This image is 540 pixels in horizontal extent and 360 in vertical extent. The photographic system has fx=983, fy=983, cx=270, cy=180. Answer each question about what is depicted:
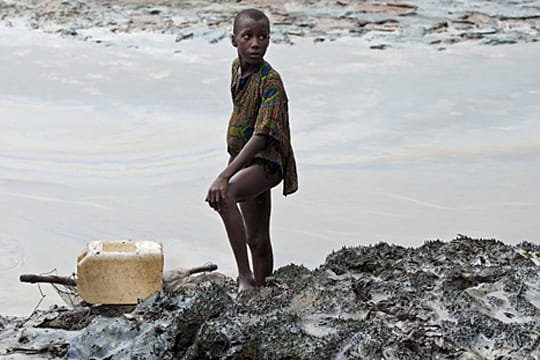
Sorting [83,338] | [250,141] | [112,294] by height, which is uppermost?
[250,141]

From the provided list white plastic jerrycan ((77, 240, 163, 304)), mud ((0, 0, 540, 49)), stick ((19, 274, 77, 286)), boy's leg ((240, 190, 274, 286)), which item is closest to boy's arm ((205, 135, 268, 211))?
boy's leg ((240, 190, 274, 286))

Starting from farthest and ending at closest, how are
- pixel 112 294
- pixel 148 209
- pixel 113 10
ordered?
pixel 113 10 < pixel 148 209 < pixel 112 294

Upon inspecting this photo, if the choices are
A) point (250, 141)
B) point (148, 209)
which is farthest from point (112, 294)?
point (148, 209)

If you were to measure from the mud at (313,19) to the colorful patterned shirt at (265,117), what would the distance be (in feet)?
17.7

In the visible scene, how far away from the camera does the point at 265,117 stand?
2.88 meters

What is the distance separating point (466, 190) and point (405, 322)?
2.96m

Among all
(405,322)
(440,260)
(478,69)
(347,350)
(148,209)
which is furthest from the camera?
(478,69)

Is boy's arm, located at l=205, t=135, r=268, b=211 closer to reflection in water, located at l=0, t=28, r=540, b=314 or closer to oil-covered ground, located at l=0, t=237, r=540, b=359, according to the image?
oil-covered ground, located at l=0, t=237, r=540, b=359

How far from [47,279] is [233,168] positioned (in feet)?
2.78

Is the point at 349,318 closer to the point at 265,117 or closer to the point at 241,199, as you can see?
the point at 241,199

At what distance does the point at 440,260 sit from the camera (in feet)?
9.25

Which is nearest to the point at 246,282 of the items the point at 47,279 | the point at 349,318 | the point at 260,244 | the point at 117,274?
the point at 260,244

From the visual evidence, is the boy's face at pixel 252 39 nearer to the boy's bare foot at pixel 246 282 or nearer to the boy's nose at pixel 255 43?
the boy's nose at pixel 255 43

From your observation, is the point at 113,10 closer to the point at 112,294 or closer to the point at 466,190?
the point at 466,190
